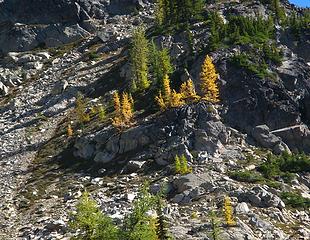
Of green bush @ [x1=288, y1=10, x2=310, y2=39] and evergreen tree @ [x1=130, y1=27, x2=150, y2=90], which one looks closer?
evergreen tree @ [x1=130, y1=27, x2=150, y2=90]

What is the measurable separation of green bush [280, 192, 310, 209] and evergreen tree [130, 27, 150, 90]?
34150mm

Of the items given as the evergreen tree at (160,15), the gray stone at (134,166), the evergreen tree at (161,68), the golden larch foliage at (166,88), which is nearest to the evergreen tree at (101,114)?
the evergreen tree at (161,68)

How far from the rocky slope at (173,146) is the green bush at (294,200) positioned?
2.49ft

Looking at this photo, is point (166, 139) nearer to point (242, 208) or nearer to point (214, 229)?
point (242, 208)

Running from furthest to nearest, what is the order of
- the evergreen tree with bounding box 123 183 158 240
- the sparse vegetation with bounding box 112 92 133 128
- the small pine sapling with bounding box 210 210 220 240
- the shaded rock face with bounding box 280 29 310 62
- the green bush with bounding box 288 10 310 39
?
the green bush with bounding box 288 10 310 39 → the shaded rock face with bounding box 280 29 310 62 → the sparse vegetation with bounding box 112 92 133 128 → the small pine sapling with bounding box 210 210 220 240 → the evergreen tree with bounding box 123 183 158 240

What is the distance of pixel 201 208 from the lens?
44031 millimetres

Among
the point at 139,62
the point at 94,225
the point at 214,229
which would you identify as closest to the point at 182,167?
the point at 214,229

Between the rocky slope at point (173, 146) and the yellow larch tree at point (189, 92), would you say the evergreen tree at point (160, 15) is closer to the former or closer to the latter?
the rocky slope at point (173, 146)

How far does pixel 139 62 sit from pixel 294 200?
41444 mm

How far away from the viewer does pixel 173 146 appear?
56.2 meters

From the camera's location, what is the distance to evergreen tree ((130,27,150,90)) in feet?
255

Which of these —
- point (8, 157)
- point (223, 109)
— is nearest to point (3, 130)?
point (8, 157)

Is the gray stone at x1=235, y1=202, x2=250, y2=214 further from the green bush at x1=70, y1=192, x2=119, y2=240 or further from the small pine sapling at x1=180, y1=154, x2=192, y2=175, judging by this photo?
the green bush at x1=70, y1=192, x2=119, y2=240

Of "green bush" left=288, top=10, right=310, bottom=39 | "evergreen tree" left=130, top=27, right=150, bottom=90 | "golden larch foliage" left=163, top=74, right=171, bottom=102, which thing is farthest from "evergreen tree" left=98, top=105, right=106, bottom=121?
"green bush" left=288, top=10, right=310, bottom=39
